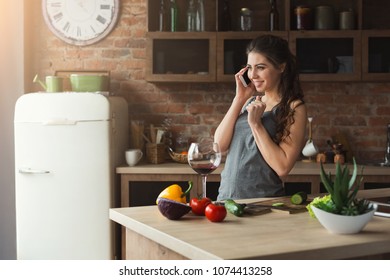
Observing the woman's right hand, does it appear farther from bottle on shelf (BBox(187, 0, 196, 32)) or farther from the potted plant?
bottle on shelf (BBox(187, 0, 196, 32))

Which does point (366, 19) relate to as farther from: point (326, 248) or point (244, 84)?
point (326, 248)

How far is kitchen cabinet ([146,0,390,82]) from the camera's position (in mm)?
4258

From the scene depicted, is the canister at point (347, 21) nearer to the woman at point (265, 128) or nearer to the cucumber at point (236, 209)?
the woman at point (265, 128)

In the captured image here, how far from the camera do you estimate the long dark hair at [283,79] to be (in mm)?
2553

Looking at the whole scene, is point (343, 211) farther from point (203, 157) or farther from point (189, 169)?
point (189, 169)

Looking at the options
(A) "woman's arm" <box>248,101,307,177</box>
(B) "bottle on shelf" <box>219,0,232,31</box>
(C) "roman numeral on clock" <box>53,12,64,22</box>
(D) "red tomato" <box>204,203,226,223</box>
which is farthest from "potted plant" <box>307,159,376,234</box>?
(C) "roman numeral on clock" <box>53,12,64,22</box>

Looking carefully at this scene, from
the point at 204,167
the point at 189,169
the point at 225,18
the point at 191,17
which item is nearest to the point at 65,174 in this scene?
the point at 189,169

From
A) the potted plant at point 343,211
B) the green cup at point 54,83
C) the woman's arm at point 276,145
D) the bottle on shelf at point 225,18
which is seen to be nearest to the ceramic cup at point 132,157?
the green cup at point 54,83

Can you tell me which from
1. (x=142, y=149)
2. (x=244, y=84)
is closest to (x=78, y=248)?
(x=142, y=149)

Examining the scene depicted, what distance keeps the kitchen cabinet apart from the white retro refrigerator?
64 cm

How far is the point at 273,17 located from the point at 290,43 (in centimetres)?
25

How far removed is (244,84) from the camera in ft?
8.79

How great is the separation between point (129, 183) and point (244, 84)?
5.47ft
